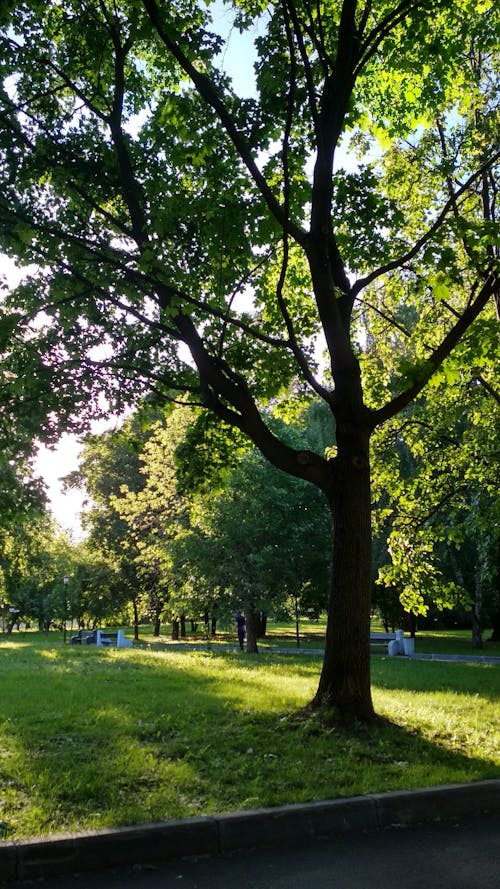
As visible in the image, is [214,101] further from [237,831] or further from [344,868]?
[344,868]

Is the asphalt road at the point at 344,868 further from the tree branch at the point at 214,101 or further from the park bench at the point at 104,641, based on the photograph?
the park bench at the point at 104,641

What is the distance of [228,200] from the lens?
8195 millimetres

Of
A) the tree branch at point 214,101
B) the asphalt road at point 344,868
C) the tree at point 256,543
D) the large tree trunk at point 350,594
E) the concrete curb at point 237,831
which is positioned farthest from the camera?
the tree at point 256,543

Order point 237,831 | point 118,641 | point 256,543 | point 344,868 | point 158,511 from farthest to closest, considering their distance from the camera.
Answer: point 158,511
point 118,641
point 256,543
point 237,831
point 344,868

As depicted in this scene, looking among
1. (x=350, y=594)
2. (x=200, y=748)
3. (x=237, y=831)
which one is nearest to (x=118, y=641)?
(x=350, y=594)

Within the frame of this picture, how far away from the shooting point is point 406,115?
10.2 meters

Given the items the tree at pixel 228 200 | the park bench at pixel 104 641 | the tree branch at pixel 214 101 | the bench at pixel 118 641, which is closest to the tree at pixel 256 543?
the bench at pixel 118 641

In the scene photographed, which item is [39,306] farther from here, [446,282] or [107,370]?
[446,282]

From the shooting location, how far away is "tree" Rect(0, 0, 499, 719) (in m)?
7.62

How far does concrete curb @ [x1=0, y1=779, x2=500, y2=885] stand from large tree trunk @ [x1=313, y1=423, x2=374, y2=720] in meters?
2.11

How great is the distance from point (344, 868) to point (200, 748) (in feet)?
8.17

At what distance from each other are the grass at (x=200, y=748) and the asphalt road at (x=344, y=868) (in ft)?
1.41

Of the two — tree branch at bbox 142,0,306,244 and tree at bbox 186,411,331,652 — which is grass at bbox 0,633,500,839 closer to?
tree branch at bbox 142,0,306,244

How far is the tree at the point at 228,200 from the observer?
25.0 ft
